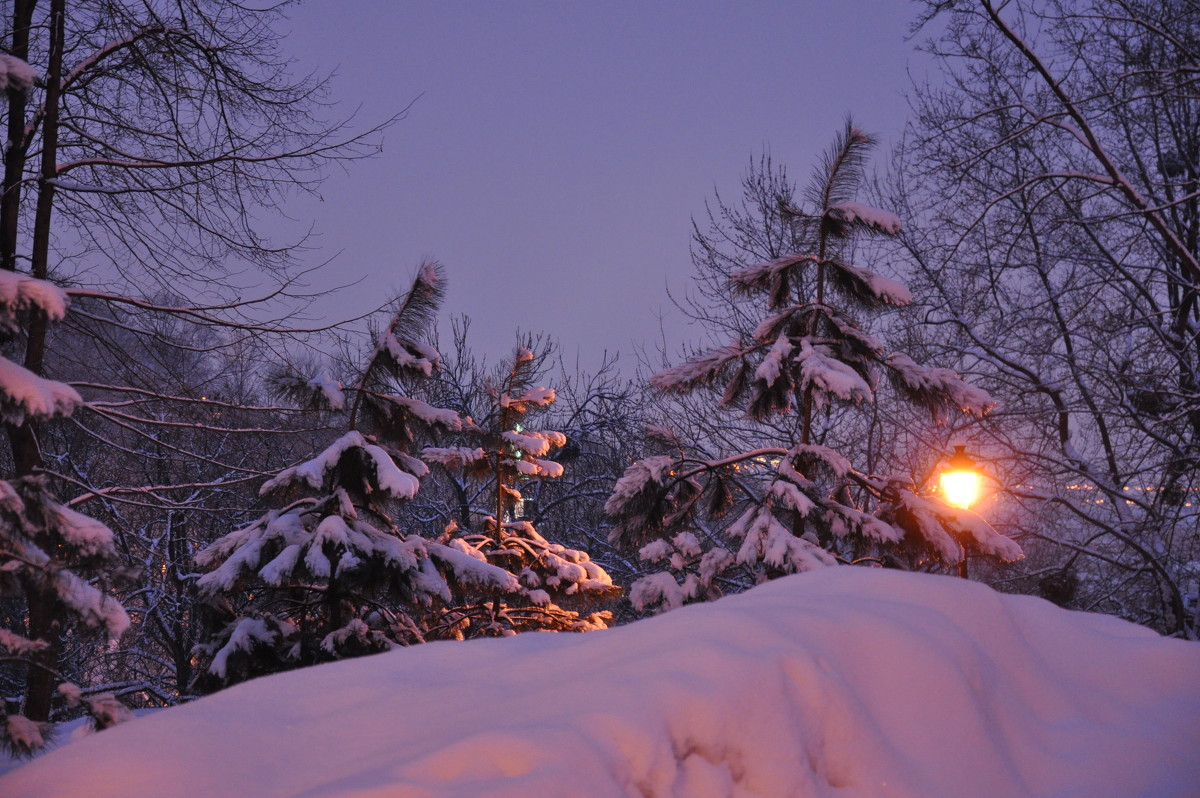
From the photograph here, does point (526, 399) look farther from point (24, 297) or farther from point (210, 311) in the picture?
point (24, 297)

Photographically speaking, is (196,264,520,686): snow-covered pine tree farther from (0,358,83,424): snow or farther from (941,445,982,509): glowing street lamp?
(941,445,982,509): glowing street lamp

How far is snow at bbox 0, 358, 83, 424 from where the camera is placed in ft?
11.8

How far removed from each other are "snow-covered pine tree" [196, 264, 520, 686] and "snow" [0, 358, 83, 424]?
105 inches

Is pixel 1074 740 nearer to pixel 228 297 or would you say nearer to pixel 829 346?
pixel 829 346

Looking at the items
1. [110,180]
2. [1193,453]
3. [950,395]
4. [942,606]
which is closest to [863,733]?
[942,606]

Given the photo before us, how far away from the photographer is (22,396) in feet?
11.8

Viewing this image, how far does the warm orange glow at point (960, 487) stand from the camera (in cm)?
724

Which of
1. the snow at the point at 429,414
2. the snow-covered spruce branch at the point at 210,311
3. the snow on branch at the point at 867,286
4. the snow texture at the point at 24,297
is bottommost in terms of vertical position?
the snow texture at the point at 24,297

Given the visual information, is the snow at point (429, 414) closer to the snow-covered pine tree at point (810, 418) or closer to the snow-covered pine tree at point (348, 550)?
the snow-covered pine tree at point (348, 550)

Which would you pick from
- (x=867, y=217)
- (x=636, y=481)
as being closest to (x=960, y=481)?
(x=867, y=217)

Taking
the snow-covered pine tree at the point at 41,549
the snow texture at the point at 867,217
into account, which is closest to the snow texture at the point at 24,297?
the snow-covered pine tree at the point at 41,549

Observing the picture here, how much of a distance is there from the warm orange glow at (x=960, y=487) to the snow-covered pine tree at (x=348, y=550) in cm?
393

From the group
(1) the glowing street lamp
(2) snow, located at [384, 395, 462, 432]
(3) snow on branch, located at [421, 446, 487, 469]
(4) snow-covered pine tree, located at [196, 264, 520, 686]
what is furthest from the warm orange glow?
(3) snow on branch, located at [421, 446, 487, 469]

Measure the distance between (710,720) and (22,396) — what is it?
10.5 ft
